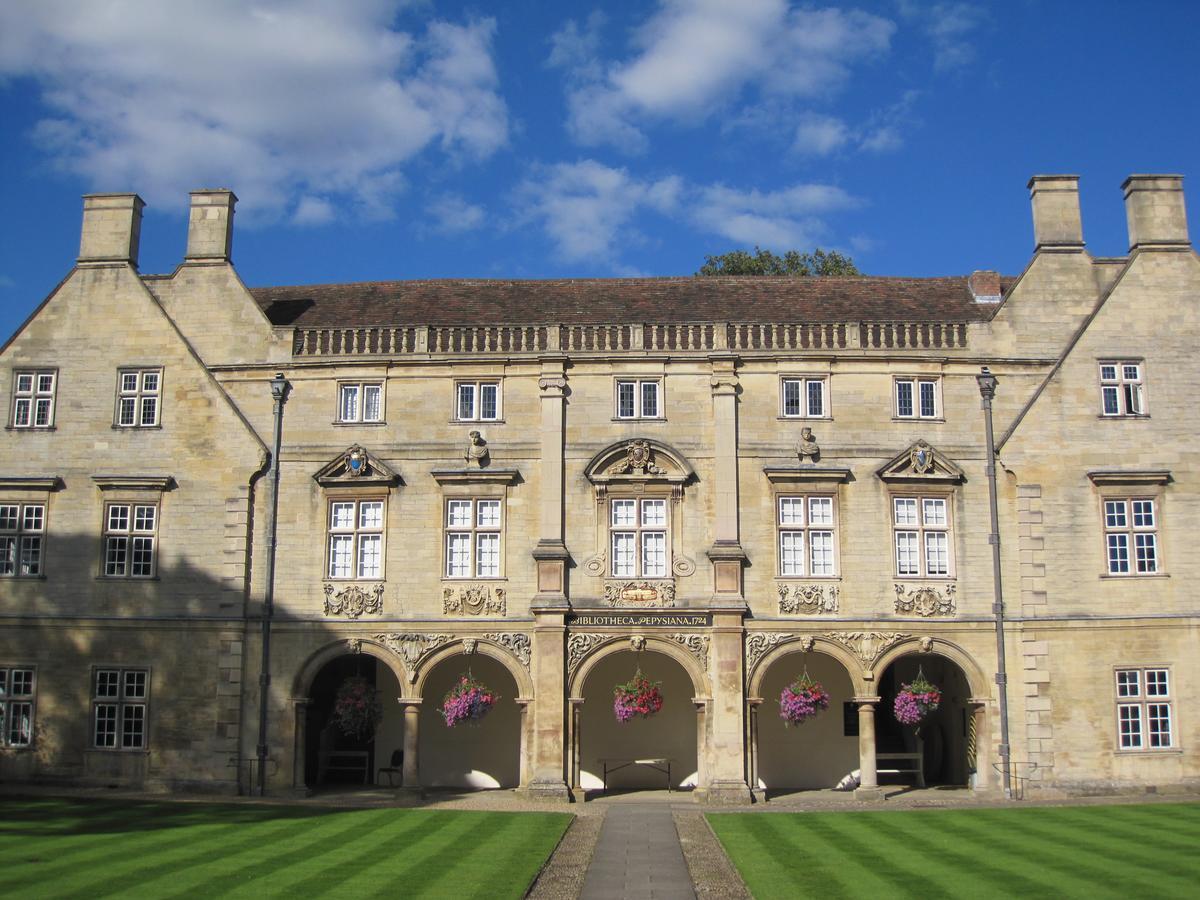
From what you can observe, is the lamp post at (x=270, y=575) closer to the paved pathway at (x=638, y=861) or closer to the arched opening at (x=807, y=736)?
the paved pathway at (x=638, y=861)

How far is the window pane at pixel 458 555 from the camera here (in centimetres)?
2694

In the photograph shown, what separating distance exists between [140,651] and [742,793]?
1389cm

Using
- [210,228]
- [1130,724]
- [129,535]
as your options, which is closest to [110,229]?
[210,228]

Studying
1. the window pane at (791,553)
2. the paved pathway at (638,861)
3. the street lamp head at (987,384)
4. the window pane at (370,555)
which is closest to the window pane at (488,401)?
the window pane at (370,555)

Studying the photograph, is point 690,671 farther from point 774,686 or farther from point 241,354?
point 241,354

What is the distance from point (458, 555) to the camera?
88.7ft

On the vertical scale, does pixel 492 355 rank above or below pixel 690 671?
above

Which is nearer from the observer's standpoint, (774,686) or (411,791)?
(411,791)

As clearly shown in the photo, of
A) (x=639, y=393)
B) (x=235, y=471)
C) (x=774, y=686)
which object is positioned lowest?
(x=774, y=686)

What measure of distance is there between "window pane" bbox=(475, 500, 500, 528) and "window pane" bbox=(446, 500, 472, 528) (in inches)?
10.8

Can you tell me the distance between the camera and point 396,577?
88.3ft

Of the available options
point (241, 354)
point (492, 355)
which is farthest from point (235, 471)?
point (492, 355)

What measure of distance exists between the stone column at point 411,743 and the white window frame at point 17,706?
8.53 metres

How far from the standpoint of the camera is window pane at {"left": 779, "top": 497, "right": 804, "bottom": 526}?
26750 mm
